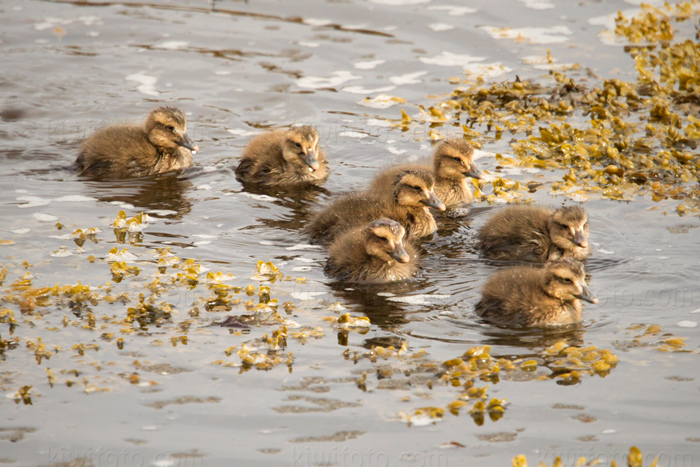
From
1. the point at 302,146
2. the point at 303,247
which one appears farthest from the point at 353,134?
the point at 303,247

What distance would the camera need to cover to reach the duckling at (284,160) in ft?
31.3

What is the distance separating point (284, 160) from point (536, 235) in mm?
3414

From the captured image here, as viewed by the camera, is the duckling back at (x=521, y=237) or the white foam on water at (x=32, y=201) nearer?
the duckling back at (x=521, y=237)

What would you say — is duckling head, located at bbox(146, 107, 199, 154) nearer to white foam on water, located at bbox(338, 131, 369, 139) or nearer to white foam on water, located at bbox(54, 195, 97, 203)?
white foam on water, located at bbox(54, 195, 97, 203)

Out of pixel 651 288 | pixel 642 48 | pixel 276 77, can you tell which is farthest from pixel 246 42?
pixel 651 288

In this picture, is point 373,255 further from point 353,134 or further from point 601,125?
point 601,125

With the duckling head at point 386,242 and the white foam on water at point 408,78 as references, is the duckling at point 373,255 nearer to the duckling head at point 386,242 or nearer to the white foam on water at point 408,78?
the duckling head at point 386,242

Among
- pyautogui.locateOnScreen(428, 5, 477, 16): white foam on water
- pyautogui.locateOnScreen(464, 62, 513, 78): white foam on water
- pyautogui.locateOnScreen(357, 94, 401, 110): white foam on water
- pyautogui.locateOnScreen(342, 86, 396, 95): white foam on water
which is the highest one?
pyautogui.locateOnScreen(428, 5, 477, 16): white foam on water

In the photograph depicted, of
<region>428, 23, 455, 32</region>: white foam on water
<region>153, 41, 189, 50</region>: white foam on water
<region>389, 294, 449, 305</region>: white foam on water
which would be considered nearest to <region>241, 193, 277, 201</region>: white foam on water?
<region>389, 294, 449, 305</region>: white foam on water

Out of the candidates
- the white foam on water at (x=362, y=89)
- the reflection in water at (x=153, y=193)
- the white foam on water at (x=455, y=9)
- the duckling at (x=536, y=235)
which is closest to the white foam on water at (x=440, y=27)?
the white foam on water at (x=455, y=9)

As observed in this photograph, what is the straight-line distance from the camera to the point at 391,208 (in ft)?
27.2

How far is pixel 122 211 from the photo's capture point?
27.6ft

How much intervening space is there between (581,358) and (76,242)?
483 cm

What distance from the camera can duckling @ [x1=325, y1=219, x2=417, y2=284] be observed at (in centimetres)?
717
